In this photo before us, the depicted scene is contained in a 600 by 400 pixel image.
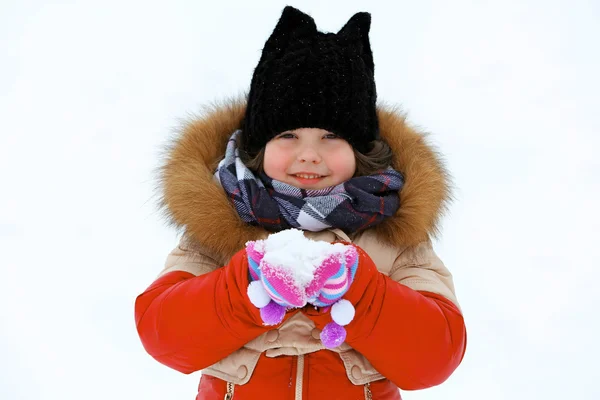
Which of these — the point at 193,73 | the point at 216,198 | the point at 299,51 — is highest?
the point at 299,51

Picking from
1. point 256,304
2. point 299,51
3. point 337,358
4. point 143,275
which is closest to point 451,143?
point 143,275

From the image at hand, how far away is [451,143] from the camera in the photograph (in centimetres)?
342

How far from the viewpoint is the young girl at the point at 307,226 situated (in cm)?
134

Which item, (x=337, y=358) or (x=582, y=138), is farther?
(x=582, y=138)

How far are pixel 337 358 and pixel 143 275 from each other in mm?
1608

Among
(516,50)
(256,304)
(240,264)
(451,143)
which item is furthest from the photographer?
(516,50)

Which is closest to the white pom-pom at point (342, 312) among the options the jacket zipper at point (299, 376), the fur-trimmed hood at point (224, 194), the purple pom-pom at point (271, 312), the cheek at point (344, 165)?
the purple pom-pom at point (271, 312)

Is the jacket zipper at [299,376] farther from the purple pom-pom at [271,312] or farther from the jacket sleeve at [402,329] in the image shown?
the purple pom-pom at [271,312]

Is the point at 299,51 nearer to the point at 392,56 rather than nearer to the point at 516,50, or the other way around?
the point at 392,56

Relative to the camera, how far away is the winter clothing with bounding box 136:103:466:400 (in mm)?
1312

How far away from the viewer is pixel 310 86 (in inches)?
63.2

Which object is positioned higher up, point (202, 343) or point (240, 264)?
point (240, 264)

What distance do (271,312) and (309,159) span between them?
0.52 m

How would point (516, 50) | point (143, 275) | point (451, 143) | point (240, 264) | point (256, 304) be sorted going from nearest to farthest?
point (256, 304)
point (240, 264)
point (143, 275)
point (451, 143)
point (516, 50)
